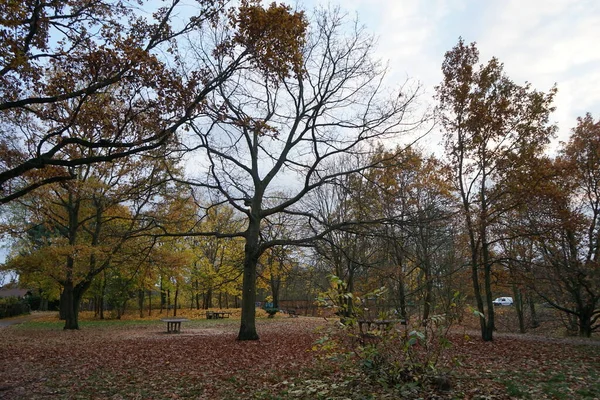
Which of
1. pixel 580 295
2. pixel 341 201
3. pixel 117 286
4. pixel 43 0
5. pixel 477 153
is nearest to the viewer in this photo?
pixel 43 0

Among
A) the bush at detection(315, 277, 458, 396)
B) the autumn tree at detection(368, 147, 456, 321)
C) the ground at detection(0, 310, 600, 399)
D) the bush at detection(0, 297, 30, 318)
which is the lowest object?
the bush at detection(0, 297, 30, 318)

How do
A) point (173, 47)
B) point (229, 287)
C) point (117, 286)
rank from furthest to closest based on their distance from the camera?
1. point (229, 287)
2. point (117, 286)
3. point (173, 47)

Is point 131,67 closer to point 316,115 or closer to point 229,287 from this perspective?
point 316,115

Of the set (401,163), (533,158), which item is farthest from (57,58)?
(533,158)

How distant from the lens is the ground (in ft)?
17.9

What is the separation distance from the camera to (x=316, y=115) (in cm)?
1385

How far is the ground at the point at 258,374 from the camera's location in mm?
5469

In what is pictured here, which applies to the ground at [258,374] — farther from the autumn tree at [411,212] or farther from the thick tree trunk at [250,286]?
the autumn tree at [411,212]

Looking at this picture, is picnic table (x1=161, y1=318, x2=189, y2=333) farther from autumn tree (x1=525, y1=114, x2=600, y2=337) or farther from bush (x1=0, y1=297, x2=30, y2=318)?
bush (x1=0, y1=297, x2=30, y2=318)

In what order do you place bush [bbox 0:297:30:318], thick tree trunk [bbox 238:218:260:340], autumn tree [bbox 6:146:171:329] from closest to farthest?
thick tree trunk [bbox 238:218:260:340] < autumn tree [bbox 6:146:171:329] < bush [bbox 0:297:30:318]

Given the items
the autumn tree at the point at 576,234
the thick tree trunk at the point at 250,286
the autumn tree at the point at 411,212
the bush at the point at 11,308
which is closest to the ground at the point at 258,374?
the thick tree trunk at the point at 250,286

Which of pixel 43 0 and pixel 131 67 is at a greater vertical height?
pixel 43 0

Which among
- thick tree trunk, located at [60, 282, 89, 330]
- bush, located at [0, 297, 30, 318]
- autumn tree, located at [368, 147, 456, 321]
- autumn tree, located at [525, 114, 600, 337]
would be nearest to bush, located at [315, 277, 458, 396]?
autumn tree, located at [368, 147, 456, 321]

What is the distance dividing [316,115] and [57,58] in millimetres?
8244
